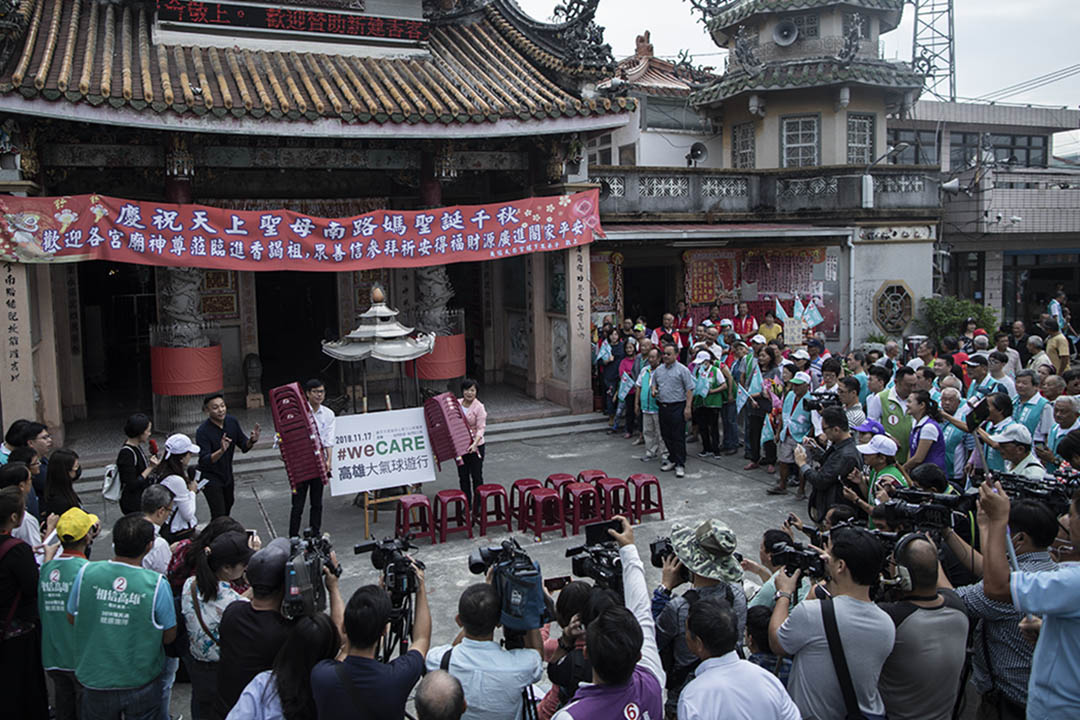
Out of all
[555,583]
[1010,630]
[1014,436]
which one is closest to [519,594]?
[555,583]

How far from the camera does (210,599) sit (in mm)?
4582

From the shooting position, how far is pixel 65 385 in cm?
1427

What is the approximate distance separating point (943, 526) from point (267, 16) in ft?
41.2

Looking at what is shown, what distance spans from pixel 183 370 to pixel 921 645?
36.3 ft

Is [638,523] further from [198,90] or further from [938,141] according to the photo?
[938,141]

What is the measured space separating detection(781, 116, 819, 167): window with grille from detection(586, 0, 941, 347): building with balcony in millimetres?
23

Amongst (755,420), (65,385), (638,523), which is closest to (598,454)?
(755,420)

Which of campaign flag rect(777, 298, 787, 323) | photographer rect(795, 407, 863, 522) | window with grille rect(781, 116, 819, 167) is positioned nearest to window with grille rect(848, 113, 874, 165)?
window with grille rect(781, 116, 819, 167)

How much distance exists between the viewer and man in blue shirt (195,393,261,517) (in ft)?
27.6

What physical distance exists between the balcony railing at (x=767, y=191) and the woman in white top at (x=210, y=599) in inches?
498

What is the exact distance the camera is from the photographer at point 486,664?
12.6 feet

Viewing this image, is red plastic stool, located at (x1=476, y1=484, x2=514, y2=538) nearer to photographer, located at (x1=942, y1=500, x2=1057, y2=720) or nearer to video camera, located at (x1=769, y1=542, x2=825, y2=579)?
video camera, located at (x1=769, y1=542, x2=825, y2=579)

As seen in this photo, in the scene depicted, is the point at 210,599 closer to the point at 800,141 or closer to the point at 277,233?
the point at 277,233

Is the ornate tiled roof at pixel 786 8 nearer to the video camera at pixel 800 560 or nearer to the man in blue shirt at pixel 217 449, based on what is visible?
the man in blue shirt at pixel 217 449
